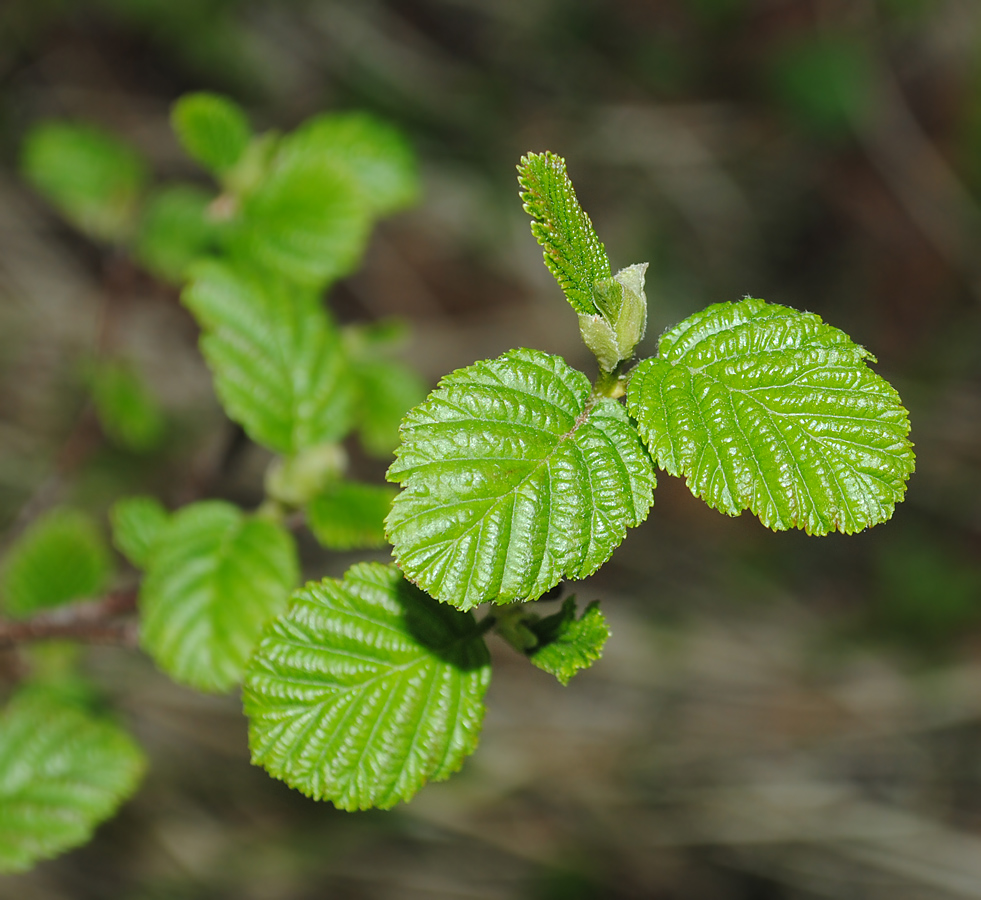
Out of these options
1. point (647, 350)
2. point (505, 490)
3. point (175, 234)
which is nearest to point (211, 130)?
point (175, 234)

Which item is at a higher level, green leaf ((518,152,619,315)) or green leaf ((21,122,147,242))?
green leaf ((21,122,147,242))

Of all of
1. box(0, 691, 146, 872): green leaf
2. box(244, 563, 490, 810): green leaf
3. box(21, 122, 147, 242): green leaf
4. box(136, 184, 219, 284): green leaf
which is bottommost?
box(0, 691, 146, 872): green leaf

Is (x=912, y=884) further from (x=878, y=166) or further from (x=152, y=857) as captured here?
(x=878, y=166)

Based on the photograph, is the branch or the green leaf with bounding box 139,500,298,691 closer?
the green leaf with bounding box 139,500,298,691

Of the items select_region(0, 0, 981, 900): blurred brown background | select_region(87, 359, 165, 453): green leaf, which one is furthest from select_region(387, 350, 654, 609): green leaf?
select_region(87, 359, 165, 453): green leaf

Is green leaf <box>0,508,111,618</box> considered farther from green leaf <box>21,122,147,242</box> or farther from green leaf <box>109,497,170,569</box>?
green leaf <box>21,122,147,242</box>

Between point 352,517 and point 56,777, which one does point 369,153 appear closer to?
point 352,517
